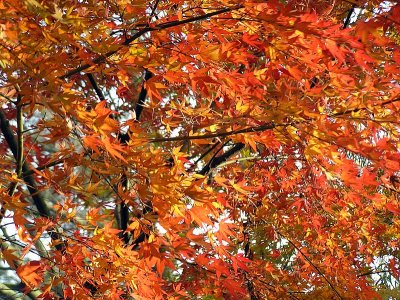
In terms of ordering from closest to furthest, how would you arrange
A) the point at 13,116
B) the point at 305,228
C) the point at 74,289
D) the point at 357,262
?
the point at 74,289 < the point at 13,116 < the point at 305,228 < the point at 357,262

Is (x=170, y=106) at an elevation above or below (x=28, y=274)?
above

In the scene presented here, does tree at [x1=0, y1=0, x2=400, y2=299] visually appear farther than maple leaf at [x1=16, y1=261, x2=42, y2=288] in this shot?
No

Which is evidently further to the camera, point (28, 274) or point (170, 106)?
point (170, 106)

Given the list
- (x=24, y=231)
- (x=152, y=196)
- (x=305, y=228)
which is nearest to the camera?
(x=152, y=196)

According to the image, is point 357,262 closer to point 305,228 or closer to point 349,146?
point 305,228

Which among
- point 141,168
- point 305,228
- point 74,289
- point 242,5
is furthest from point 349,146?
point 305,228

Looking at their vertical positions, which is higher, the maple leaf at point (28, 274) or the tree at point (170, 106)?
the tree at point (170, 106)

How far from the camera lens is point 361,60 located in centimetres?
193

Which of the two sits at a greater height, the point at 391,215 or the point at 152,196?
the point at 391,215

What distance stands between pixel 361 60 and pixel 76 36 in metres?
1.05

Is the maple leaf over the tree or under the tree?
under

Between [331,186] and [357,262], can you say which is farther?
[357,262]

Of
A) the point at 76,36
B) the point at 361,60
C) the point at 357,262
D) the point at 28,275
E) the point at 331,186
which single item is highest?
the point at 357,262

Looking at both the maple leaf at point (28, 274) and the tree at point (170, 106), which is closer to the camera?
the tree at point (170, 106)
